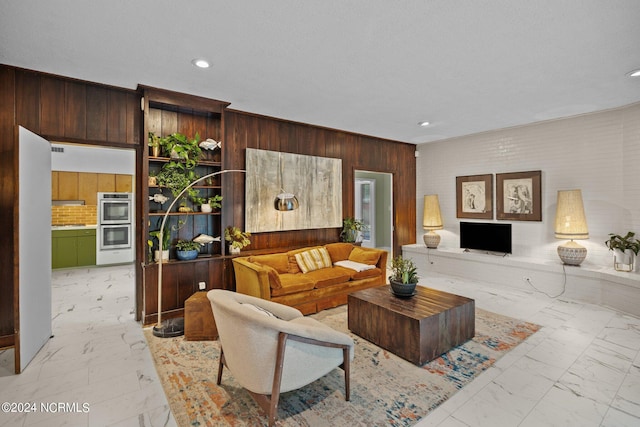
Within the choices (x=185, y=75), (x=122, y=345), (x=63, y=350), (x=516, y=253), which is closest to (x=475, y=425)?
(x=122, y=345)

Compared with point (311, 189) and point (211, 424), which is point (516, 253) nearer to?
point (311, 189)

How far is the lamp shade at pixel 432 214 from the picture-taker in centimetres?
636

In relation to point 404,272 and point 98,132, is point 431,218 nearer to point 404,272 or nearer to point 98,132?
point 404,272

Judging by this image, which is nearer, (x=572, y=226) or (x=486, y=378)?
(x=486, y=378)

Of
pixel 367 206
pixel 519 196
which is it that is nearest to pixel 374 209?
pixel 367 206

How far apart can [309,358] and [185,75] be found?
296cm

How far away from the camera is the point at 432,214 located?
6.39 meters

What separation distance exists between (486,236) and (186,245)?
16.7ft

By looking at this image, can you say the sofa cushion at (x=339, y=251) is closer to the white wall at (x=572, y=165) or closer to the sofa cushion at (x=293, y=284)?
the sofa cushion at (x=293, y=284)

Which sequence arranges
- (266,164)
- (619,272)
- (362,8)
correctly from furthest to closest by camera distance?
(266,164), (619,272), (362,8)

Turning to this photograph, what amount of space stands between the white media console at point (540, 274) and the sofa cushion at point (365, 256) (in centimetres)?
171

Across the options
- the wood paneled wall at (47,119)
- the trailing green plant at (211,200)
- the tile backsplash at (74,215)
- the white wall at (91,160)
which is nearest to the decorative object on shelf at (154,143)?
the wood paneled wall at (47,119)

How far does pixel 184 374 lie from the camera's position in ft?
8.38

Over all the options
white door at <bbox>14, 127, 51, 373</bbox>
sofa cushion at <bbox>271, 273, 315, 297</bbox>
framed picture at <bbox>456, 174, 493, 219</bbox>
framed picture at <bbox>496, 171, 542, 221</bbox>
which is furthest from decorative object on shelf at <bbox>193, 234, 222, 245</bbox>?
framed picture at <bbox>496, 171, 542, 221</bbox>
